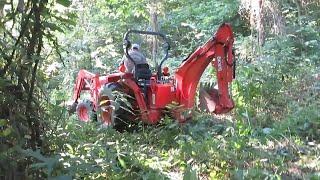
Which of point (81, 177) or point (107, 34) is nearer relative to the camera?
point (81, 177)

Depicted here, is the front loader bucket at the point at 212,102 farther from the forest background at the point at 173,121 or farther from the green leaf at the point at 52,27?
the green leaf at the point at 52,27

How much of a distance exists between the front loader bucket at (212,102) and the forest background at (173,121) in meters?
0.26

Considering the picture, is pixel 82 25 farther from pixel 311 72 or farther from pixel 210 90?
pixel 210 90

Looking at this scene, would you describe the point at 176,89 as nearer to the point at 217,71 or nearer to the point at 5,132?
the point at 217,71

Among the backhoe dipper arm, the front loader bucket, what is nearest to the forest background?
the front loader bucket

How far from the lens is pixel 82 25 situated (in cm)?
1778

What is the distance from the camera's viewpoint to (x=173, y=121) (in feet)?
24.2

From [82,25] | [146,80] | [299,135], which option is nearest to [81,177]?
[299,135]

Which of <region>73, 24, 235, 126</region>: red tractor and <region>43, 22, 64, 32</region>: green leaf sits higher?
<region>43, 22, 64, 32</region>: green leaf

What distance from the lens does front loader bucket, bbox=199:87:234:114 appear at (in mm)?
7133

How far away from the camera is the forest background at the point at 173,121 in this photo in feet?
11.1

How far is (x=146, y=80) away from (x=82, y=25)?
10.4 metres

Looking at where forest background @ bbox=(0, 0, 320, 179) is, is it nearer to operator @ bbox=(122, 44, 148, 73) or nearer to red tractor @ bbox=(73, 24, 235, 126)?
red tractor @ bbox=(73, 24, 235, 126)

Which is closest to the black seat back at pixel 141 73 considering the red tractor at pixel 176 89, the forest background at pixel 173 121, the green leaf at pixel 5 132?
the red tractor at pixel 176 89
